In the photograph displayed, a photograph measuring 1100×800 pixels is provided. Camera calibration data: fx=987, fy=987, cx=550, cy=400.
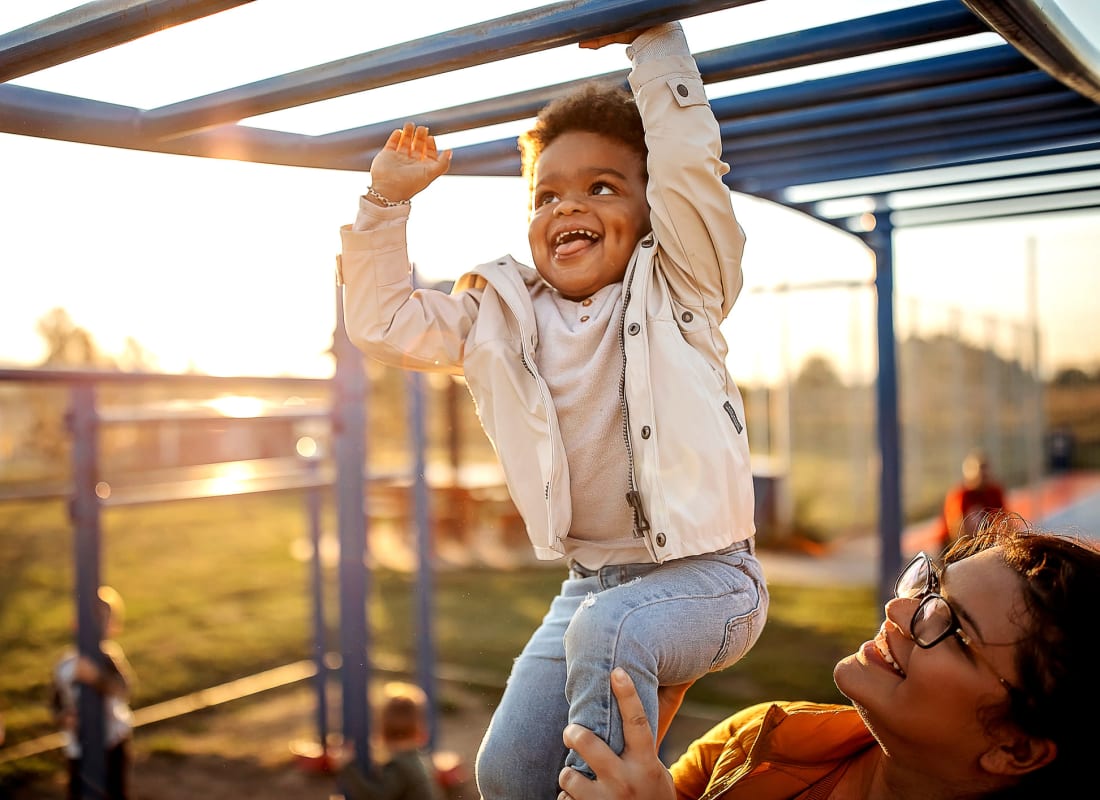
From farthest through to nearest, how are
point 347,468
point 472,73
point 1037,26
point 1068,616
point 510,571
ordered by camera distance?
point 510,571 < point 347,468 < point 472,73 < point 1068,616 < point 1037,26

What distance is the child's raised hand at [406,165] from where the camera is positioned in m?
1.50

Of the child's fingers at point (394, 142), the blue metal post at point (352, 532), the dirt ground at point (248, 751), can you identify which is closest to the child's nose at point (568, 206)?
the child's fingers at point (394, 142)

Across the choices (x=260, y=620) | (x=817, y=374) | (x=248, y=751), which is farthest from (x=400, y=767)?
(x=817, y=374)

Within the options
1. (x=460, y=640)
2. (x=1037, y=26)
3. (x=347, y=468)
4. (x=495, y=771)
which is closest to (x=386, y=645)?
(x=460, y=640)

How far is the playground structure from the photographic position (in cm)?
122

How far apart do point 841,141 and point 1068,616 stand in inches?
39.4

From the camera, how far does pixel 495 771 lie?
146 cm

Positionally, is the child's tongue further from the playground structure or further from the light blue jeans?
the light blue jeans

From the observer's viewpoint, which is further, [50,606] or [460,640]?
[50,606]

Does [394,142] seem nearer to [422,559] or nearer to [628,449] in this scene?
[628,449]

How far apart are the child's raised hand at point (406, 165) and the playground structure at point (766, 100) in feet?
0.41

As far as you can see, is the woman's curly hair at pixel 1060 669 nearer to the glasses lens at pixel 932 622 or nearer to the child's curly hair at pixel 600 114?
the glasses lens at pixel 932 622

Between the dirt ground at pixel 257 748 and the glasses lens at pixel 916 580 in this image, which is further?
the dirt ground at pixel 257 748

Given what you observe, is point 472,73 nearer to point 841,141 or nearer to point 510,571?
point 841,141
